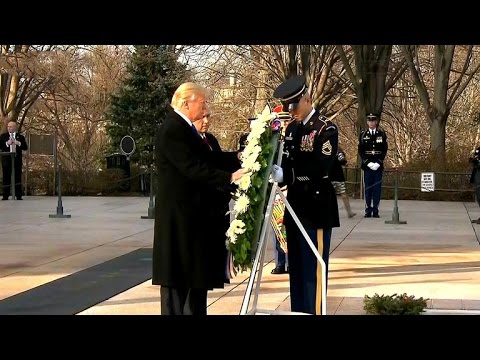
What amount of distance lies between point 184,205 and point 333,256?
5.93 meters

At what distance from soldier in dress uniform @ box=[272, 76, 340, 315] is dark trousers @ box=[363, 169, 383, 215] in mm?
10185

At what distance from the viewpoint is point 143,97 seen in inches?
1257

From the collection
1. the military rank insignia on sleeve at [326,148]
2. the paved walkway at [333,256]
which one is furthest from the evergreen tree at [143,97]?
the military rank insignia on sleeve at [326,148]

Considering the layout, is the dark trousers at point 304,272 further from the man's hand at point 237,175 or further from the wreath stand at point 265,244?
the man's hand at point 237,175

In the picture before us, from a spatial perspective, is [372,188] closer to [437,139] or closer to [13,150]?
[13,150]

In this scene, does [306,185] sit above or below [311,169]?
below

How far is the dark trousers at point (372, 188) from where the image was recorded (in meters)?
17.1

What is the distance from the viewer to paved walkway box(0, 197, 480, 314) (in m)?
8.67

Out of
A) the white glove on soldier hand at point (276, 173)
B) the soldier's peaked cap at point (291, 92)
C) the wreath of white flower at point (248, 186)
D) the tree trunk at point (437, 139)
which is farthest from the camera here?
the tree trunk at point (437, 139)

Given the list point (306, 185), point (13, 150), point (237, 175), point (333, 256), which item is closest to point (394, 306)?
point (306, 185)

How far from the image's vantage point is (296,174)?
6992mm

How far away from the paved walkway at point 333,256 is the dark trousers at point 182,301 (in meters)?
1.52
